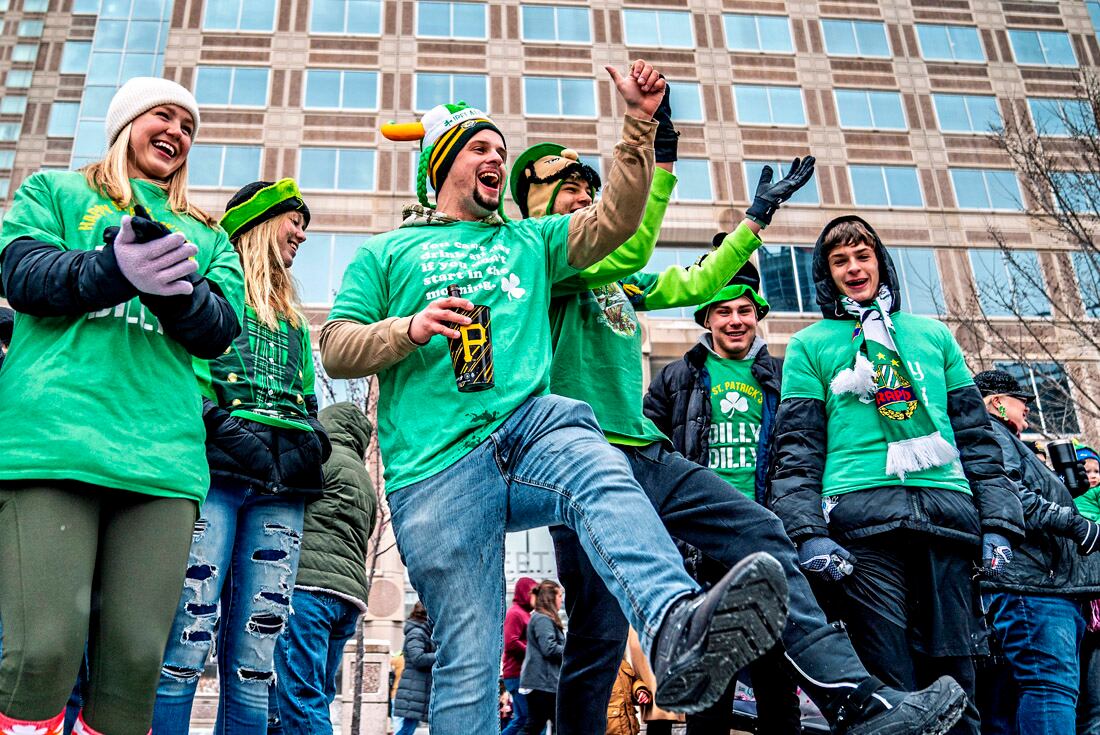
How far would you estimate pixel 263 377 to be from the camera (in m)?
4.05

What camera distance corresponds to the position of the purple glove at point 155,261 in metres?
2.71

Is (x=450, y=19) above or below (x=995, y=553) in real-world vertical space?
above

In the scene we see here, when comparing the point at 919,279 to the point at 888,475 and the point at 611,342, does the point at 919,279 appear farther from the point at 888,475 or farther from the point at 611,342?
the point at 611,342

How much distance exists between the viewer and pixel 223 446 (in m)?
3.68

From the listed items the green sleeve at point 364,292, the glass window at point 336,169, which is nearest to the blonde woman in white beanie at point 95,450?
the green sleeve at point 364,292

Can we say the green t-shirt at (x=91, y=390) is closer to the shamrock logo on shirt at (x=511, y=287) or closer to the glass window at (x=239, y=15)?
the shamrock logo on shirt at (x=511, y=287)

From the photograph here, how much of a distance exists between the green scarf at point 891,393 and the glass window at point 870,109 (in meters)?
29.8

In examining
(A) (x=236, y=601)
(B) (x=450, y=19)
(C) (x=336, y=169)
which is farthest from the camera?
(B) (x=450, y=19)

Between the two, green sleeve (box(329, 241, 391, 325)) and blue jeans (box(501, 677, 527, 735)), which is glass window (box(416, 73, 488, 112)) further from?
green sleeve (box(329, 241, 391, 325))

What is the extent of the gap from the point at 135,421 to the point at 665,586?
5.34ft

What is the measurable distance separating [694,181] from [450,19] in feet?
32.5

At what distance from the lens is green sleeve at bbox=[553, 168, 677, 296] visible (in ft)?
12.6

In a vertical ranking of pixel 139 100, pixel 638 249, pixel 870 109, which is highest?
pixel 870 109

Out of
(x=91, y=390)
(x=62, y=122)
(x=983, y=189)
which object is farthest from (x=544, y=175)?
(x=62, y=122)
